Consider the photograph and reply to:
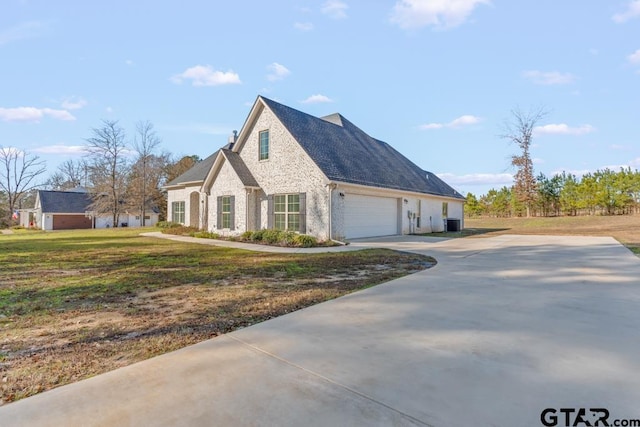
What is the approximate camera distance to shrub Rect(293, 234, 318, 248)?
13.2 metres

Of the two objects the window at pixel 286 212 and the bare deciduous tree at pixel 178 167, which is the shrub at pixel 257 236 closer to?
the window at pixel 286 212

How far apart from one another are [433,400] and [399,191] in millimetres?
15875

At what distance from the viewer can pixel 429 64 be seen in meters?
15.1

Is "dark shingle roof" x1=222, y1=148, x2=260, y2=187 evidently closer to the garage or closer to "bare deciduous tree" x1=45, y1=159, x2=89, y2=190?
the garage

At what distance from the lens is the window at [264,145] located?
16.5 metres

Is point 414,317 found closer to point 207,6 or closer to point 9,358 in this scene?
point 9,358

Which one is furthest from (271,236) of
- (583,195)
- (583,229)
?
(583,195)

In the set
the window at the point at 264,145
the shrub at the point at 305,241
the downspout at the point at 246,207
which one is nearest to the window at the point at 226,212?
the downspout at the point at 246,207

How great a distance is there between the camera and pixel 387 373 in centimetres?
267

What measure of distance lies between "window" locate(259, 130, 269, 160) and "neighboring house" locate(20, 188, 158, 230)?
2588 centimetres

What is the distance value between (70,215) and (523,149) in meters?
53.7

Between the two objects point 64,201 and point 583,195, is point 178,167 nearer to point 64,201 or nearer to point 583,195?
point 64,201

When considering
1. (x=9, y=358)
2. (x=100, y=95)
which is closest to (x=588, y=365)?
(x=9, y=358)

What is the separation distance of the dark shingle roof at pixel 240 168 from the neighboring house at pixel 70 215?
947 inches
